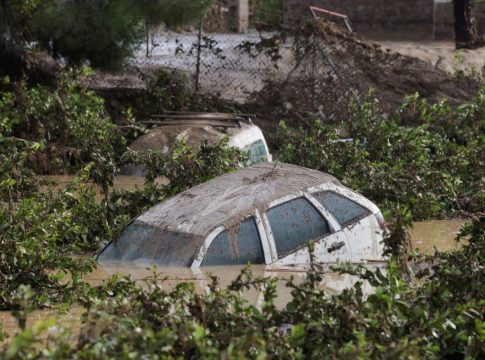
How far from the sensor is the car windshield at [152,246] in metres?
11.2

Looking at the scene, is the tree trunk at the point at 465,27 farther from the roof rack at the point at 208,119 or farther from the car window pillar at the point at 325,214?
the car window pillar at the point at 325,214

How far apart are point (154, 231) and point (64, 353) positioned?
575 cm

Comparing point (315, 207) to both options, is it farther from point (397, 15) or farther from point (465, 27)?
point (397, 15)

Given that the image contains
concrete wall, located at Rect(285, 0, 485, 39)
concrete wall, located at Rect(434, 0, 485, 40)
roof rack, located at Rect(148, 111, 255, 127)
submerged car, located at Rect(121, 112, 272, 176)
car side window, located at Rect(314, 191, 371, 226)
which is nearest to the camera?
car side window, located at Rect(314, 191, 371, 226)

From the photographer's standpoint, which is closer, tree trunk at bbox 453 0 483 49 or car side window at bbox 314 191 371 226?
car side window at bbox 314 191 371 226

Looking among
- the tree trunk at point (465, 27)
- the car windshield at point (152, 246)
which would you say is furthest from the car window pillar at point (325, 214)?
the tree trunk at point (465, 27)

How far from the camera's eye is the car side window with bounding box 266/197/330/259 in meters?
11.6

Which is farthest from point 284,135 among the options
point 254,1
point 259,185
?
point 254,1

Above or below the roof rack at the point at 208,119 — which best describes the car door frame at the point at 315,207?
above

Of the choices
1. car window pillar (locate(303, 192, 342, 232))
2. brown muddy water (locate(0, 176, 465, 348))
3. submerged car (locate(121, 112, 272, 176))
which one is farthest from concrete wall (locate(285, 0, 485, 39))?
brown muddy water (locate(0, 176, 465, 348))

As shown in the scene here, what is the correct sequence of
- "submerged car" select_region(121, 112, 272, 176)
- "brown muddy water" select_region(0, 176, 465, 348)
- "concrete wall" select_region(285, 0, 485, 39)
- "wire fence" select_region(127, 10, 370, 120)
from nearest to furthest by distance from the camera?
"brown muddy water" select_region(0, 176, 465, 348) → "submerged car" select_region(121, 112, 272, 176) → "wire fence" select_region(127, 10, 370, 120) → "concrete wall" select_region(285, 0, 485, 39)

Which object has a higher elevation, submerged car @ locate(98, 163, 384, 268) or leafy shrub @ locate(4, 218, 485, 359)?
leafy shrub @ locate(4, 218, 485, 359)

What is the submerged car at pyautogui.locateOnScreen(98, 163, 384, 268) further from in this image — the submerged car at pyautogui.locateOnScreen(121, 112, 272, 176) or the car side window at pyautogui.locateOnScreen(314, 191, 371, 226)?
the submerged car at pyautogui.locateOnScreen(121, 112, 272, 176)

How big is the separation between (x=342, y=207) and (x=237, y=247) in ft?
5.02
